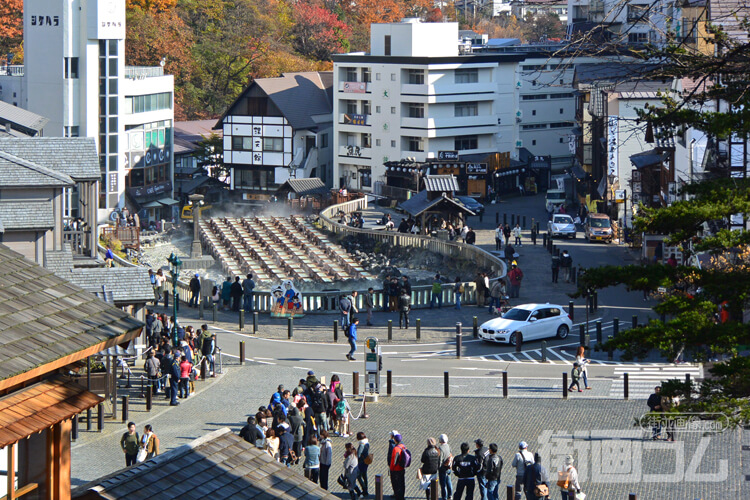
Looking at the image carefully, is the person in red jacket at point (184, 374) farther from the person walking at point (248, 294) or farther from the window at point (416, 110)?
the window at point (416, 110)

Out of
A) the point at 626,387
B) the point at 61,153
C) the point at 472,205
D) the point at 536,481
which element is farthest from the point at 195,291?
the point at 472,205

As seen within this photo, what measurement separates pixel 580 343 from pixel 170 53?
217 feet

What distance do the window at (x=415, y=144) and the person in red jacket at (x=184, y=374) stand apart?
53.1 meters

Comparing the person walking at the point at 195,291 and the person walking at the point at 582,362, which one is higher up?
the person walking at the point at 195,291

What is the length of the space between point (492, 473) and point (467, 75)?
64.9 m

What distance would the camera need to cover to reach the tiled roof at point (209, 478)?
9578mm

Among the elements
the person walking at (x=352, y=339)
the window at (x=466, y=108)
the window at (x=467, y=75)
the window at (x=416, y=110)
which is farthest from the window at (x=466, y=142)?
the person walking at (x=352, y=339)

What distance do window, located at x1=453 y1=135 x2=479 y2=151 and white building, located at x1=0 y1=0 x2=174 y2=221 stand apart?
23144mm

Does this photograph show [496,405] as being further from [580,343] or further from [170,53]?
[170,53]

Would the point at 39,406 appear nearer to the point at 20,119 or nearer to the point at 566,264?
the point at 566,264

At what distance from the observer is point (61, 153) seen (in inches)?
1310

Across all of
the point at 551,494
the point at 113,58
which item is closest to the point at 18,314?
the point at 551,494

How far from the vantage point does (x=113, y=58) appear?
69812 millimetres

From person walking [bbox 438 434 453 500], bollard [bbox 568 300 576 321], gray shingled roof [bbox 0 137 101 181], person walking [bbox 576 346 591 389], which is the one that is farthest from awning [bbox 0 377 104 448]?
bollard [bbox 568 300 576 321]
